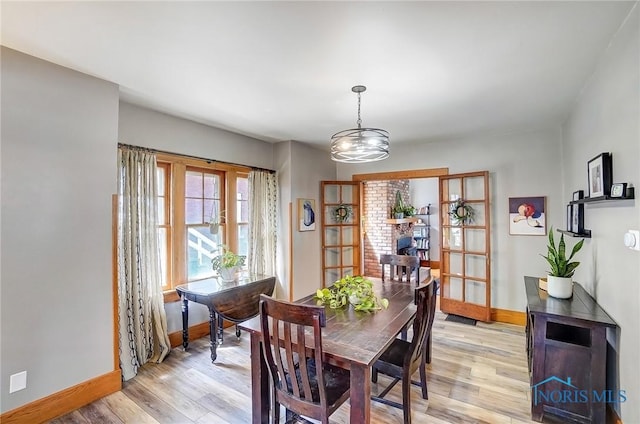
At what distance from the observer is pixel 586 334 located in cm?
222

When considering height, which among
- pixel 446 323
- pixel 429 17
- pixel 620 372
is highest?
pixel 429 17

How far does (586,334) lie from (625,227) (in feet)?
3.19

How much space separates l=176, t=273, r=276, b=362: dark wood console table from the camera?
297 centimetres

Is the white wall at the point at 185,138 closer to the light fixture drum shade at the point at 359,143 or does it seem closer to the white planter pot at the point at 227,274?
the white planter pot at the point at 227,274

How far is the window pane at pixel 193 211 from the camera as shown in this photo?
3510 mm

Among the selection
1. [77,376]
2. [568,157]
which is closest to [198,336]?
[77,376]

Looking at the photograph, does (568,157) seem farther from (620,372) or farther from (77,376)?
(77,376)

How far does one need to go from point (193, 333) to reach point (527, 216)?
14.5 ft

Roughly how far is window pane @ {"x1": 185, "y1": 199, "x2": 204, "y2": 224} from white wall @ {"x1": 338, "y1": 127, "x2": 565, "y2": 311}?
11.4 ft

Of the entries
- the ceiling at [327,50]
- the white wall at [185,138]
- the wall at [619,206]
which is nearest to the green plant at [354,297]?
the wall at [619,206]

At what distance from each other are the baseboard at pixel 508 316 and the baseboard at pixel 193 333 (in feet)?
12.3

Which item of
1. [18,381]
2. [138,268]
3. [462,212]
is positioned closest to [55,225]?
[138,268]

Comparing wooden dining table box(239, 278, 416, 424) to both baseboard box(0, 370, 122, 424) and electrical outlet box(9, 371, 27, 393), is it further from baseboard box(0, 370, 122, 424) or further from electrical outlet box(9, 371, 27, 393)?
electrical outlet box(9, 371, 27, 393)

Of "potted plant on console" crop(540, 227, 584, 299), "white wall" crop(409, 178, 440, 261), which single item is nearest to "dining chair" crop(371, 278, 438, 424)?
"potted plant on console" crop(540, 227, 584, 299)
